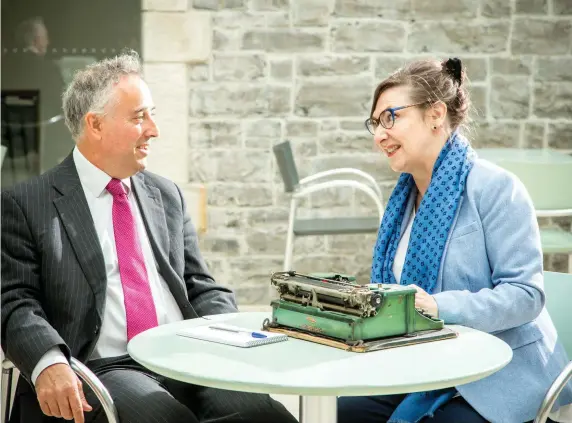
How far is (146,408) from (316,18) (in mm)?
4670

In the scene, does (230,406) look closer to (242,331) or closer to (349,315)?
(242,331)

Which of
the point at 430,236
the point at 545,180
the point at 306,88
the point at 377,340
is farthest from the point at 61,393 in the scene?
the point at 306,88

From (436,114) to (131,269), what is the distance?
3.06ft

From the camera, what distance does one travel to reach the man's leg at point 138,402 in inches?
97.1

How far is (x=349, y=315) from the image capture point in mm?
2252

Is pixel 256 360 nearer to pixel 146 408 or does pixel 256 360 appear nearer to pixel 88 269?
pixel 146 408

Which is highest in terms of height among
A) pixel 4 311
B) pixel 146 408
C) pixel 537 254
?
pixel 537 254

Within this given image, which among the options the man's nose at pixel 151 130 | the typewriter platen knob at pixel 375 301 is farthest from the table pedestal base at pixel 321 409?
the man's nose at pixel 151 130

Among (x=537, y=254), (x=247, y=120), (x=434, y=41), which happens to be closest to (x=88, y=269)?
(x=537, y=254)

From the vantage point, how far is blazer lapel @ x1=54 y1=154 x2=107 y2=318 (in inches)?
105

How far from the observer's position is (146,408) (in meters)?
2.48

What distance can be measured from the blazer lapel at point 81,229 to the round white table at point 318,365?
0.29 metres

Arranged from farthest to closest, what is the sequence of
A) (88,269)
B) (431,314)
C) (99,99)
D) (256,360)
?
(99,99), (88,269), (431,314), (256,360)

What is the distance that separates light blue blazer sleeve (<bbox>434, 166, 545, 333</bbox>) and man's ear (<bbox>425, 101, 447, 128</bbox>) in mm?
242
